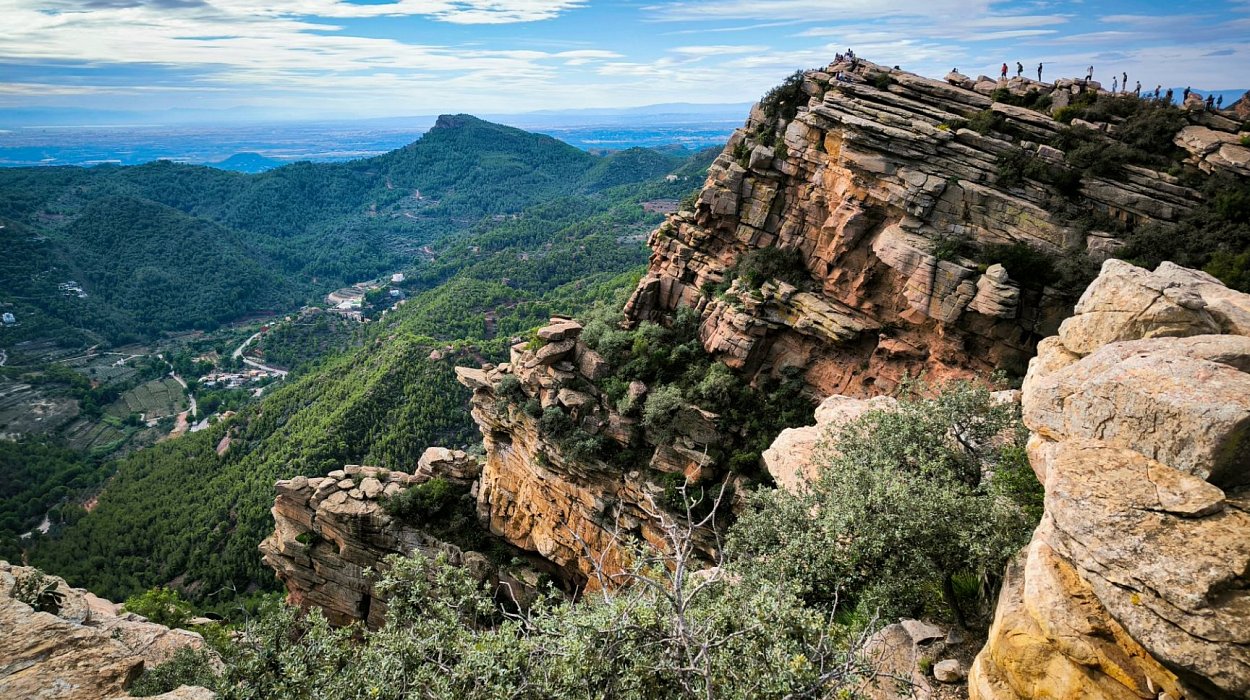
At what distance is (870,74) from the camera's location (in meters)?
30.0

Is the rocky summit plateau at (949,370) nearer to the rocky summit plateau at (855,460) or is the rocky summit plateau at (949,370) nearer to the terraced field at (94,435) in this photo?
the rocky summit plateau at (855,460)

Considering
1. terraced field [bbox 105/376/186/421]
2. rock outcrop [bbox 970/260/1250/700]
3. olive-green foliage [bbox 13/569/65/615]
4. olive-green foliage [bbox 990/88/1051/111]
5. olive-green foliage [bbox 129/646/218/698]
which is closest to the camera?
rock outcrop [bbox 970/260/1250/700]

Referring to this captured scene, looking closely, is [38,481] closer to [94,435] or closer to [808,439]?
[94,435]

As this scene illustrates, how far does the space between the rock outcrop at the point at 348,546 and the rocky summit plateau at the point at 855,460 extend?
20cm

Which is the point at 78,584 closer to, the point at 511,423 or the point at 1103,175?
the point at 511,423

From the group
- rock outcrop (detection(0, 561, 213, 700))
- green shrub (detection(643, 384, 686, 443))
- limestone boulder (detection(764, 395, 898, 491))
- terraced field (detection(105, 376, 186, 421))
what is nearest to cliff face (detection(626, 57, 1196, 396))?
green shrub (detection(643, 384, 686, 443))

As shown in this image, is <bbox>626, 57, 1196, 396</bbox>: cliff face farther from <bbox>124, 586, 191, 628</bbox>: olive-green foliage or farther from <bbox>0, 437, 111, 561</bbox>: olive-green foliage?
<bbox>0, 437, 111, 561</bbox>: olive-green foliage

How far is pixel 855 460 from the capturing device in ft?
51.8

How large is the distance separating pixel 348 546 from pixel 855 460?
29704 mm

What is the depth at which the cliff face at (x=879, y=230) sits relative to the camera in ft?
79.9

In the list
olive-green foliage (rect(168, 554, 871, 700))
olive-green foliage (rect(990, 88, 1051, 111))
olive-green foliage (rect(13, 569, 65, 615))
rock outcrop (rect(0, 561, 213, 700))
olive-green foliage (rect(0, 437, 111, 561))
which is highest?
olive-green foliage (rect(990, 88, 1051, 111))

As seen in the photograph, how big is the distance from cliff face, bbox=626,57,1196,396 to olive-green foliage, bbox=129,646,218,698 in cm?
2469

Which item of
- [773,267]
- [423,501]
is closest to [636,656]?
[773,267]

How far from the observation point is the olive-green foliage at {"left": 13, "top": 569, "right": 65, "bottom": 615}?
1773cm
